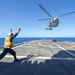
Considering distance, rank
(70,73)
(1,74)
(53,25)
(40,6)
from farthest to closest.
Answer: (40,6) < (53,25) < (70,73) < (1,74)

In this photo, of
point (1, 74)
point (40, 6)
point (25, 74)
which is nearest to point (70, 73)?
point (25, 74)

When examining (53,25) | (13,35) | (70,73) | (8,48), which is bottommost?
(70,73)

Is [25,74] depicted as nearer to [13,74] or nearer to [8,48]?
[13,74]

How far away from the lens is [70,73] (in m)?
8.12

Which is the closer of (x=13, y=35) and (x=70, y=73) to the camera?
(x=70, y=73)

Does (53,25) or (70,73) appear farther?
(53,25)

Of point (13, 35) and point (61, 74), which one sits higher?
point (13, 35)

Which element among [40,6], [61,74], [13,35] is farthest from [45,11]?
[61,74]

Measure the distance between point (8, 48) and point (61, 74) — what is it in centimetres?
452

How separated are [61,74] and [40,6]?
4729 centimetres

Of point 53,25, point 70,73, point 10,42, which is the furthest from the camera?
point 53,25

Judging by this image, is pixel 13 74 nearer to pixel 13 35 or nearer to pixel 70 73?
pixel 70 73

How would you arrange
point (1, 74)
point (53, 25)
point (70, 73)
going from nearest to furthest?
point (1, 74) < point (70, 73) < point (53, 25)

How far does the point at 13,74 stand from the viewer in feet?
25.2
